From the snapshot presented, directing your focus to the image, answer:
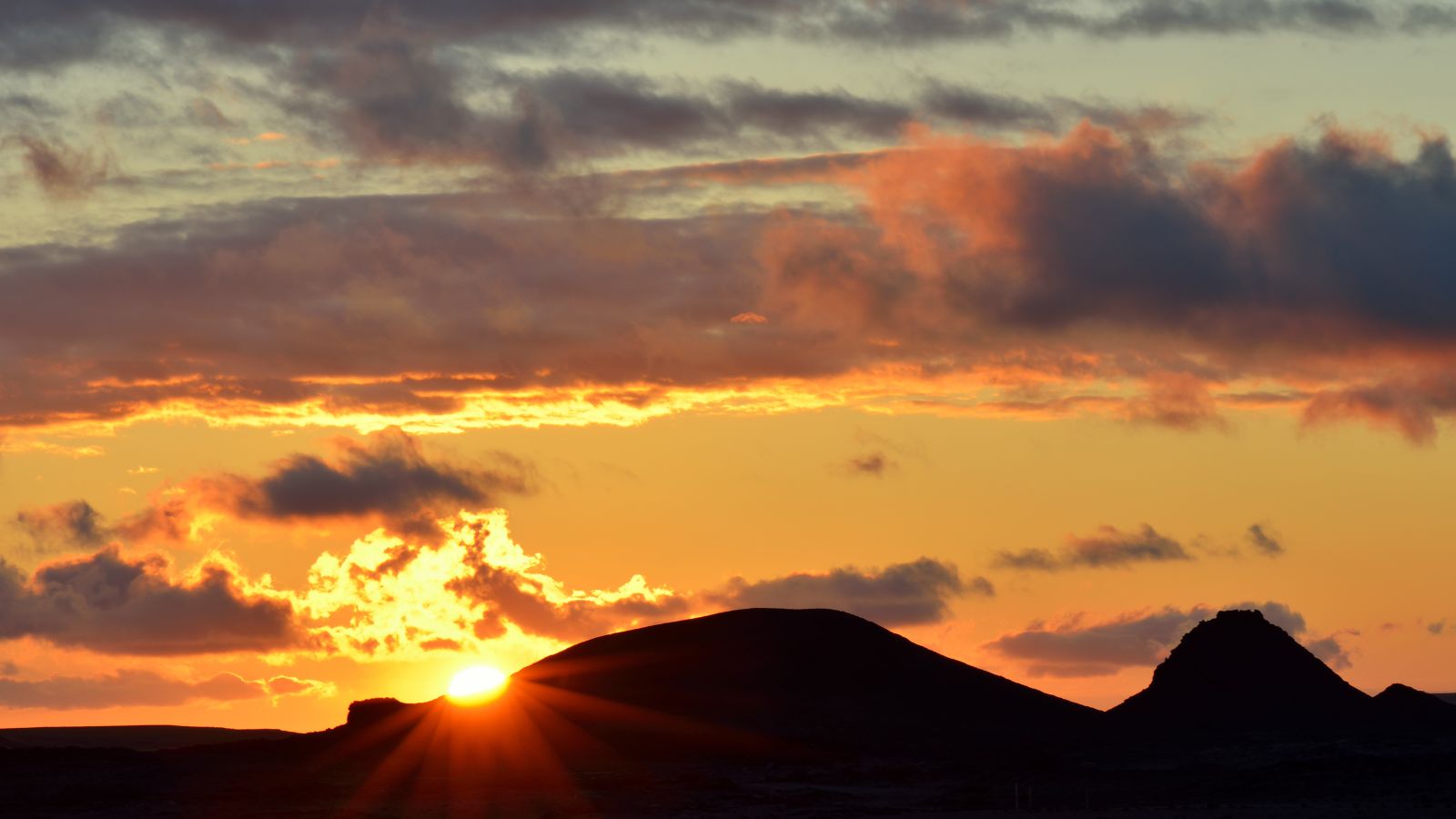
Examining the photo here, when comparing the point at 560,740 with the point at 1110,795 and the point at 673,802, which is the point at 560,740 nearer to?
the point at 673,802

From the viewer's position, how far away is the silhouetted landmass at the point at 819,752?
123 metres

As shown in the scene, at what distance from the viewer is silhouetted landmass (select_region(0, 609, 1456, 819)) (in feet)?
402

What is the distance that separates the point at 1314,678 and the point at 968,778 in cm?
6217

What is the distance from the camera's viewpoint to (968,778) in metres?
140

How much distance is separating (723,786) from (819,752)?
33.4 m

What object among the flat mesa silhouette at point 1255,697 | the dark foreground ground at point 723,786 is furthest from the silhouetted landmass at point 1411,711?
the dark foreground ground at point 723,786

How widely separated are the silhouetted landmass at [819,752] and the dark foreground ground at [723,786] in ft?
1.13

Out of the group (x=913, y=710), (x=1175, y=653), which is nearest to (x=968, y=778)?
(x=913, y=710)

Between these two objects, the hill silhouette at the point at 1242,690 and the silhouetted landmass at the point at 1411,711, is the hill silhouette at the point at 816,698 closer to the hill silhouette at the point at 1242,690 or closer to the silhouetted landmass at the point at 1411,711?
the hill silhouette at the point at 1242,690

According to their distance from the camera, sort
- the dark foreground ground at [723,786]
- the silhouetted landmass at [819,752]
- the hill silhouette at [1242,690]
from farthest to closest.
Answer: the hill silhouette at [1242,690]
the silhouetted landmass at [819,752]
the dark foreground ground at [723,786]

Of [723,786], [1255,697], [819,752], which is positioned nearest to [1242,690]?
[1255,697]

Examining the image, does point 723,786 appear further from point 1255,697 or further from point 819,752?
point 1255,697

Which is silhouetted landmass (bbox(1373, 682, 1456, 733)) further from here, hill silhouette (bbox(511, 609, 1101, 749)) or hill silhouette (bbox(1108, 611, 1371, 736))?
hill silhouette (bbox(511, 609, 1101, 749))

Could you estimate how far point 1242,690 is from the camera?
186250 mm
